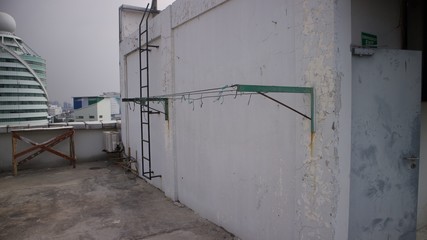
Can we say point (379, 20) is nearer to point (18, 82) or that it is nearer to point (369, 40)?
point (369, 40)

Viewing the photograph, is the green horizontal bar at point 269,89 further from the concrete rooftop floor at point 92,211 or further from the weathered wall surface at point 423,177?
the concrete rooftop floor at point 92,211

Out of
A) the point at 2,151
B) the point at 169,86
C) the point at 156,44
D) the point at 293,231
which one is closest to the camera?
the point at 293,231

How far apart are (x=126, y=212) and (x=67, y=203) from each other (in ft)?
5.42

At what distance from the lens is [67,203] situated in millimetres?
7129

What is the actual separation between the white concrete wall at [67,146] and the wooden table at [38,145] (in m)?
0.26

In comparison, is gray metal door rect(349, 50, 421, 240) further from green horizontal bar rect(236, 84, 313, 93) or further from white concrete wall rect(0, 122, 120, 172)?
white concrete wall rect(0, 122, 120, 172)

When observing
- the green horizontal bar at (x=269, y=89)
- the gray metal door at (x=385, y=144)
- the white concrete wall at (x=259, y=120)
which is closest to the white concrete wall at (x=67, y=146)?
the white concrete wall at (x=259, y=120)

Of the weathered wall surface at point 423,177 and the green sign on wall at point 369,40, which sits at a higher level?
the green sign on wall at point 369,40

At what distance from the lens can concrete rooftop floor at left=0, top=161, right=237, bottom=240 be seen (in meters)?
5.45

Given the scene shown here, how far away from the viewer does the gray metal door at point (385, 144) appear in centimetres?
351

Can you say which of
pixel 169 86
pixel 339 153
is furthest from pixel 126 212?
pixel 339 153

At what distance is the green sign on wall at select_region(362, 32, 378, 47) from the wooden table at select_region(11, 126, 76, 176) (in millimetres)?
10062

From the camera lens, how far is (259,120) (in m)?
4.48

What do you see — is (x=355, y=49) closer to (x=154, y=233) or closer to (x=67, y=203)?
(x=154, y=233)
